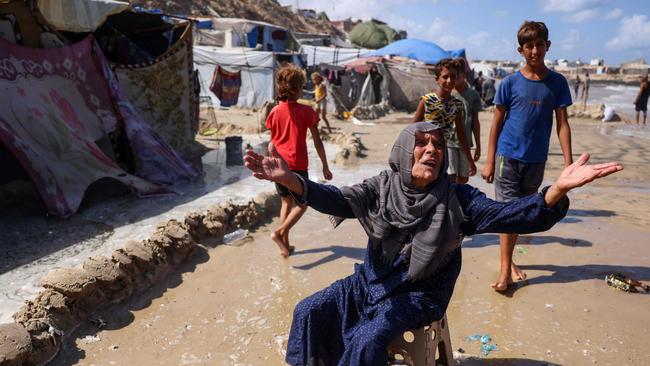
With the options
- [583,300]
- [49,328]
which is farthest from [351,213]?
[583,300]

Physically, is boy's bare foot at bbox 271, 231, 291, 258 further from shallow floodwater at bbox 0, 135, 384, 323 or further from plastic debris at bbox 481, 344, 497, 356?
plastic debris at bbox 481, 344, 497, 356

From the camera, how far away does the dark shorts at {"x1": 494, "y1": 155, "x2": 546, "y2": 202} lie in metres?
3.46

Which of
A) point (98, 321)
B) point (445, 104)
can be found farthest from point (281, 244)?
point (445, 104)

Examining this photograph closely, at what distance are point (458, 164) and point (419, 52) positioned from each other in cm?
1775

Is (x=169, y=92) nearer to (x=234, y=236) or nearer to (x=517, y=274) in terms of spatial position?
(x=234, y=236)

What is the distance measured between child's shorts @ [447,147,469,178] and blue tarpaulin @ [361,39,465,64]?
16.7 meters

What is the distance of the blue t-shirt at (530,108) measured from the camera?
3.35 m

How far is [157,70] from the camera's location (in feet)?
23.9

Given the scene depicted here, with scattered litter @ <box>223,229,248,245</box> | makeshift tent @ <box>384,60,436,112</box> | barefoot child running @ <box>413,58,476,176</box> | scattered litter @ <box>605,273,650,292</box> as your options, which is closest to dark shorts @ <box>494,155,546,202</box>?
barefoot child running @ <box>413,58,476,176</box>

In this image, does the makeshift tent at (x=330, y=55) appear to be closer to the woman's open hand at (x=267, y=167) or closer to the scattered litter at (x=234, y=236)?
the scattered litter at (x=234, y=236)

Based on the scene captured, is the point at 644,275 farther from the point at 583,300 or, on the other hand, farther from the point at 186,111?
the point at 186,111

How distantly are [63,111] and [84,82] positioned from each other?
0.69 meters

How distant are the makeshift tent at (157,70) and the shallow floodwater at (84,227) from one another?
112 cm

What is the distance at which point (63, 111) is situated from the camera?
539 centimetres
